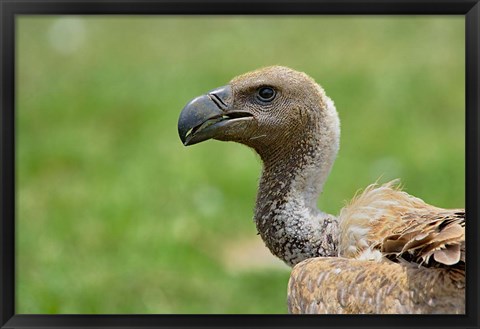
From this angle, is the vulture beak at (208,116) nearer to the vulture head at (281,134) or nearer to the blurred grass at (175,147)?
the vulture head at (281,134)

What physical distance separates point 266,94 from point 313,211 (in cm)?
46

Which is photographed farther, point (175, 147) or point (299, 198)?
point (175, 147)

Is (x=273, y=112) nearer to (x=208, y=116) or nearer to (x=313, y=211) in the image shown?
(x=208, y=116)

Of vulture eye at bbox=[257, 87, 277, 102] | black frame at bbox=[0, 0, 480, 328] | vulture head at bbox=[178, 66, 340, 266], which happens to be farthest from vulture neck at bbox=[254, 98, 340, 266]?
black frame at bbox=[0, 0, 480, 328]

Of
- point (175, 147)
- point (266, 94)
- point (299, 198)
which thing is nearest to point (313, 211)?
point (299, 198)

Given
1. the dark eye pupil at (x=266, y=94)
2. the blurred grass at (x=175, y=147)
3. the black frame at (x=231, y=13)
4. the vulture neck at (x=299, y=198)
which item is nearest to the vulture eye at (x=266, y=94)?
the dark eye pupil at (x=266, y=94)

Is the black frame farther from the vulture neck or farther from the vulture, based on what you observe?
the vulture neck

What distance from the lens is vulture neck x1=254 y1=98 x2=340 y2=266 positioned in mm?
4008

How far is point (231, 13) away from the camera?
3.55 meters

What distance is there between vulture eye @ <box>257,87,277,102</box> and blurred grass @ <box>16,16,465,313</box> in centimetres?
256

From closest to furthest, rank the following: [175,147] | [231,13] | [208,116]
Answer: [231,13] → [208,116] → [175,147]

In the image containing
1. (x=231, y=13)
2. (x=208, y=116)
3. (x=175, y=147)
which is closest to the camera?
(x=231, y=13)

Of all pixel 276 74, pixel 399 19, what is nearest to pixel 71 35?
pixel 399 19

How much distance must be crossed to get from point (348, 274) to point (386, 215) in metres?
0.39
